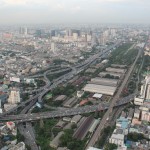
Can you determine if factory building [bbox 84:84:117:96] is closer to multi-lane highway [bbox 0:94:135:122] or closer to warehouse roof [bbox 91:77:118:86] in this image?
warehouse roof [bbox 91:77:118:86]

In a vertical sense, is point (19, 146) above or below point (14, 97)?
below

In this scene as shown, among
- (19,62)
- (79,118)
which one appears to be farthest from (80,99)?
(19,62)

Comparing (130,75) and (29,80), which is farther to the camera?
(130,75)

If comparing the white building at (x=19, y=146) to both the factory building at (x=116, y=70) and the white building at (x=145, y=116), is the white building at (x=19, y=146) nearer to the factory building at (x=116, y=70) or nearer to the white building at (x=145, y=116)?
the white building at (x=145, y=116)

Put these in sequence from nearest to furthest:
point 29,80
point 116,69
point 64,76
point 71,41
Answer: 1. point 29,80
2. point 64,76
3. point 116,69
4. point 71,41

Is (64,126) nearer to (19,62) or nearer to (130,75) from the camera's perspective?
(130,75)

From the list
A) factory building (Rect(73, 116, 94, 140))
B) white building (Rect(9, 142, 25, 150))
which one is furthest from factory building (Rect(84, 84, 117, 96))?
white building (Rect(9, 142, 25, 150))

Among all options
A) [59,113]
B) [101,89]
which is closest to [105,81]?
[101,89]

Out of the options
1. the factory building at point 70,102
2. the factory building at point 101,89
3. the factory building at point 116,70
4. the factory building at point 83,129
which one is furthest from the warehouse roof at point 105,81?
the factory building at point 83,129

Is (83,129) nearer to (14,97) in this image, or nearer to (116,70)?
(14,97)
